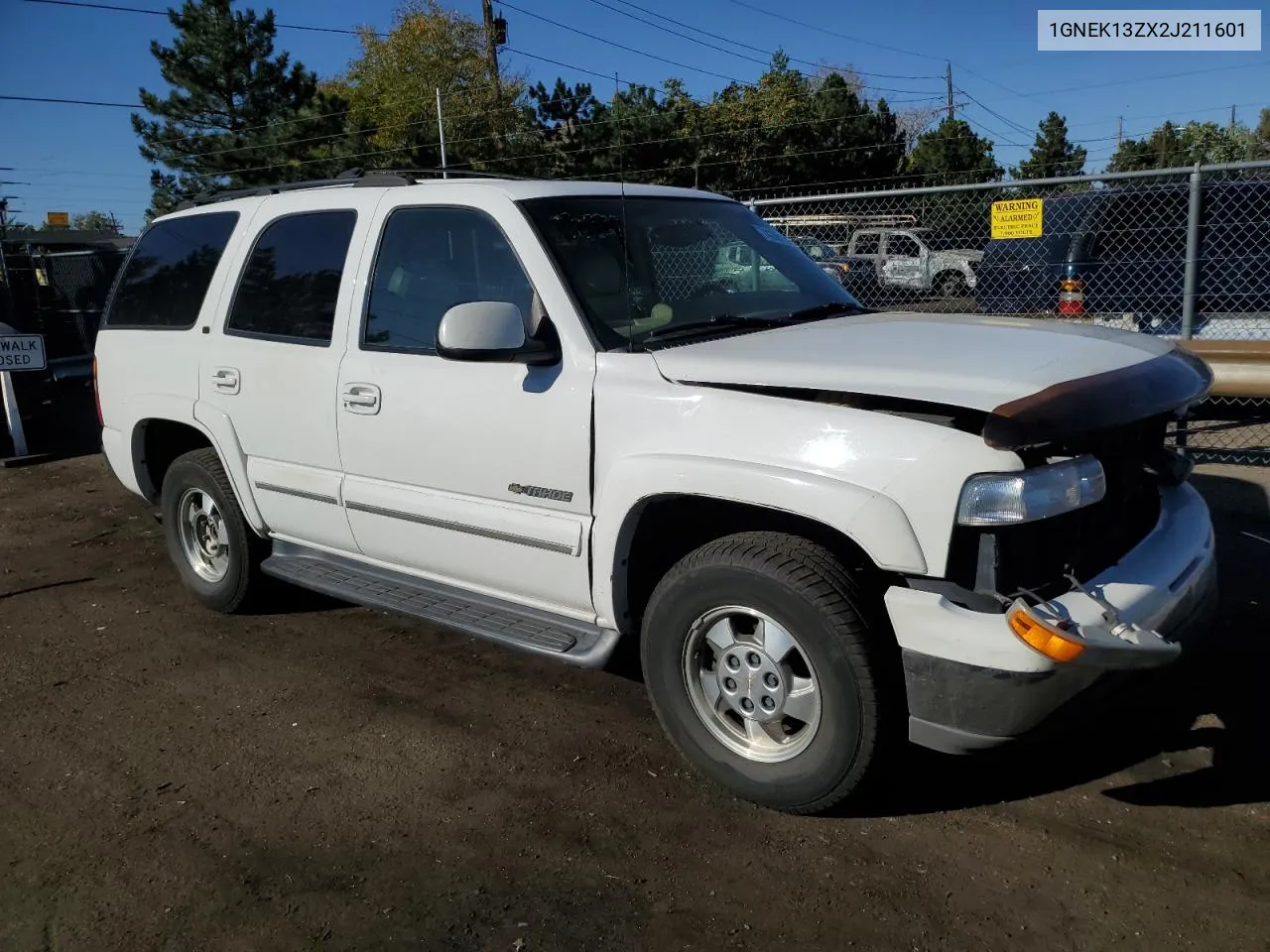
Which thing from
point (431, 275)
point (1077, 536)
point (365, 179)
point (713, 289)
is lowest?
point (1077, 536)

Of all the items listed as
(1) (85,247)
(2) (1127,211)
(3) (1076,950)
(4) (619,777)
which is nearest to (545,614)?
(4) (619,777)

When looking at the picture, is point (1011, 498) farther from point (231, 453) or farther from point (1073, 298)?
point (1073, 298)

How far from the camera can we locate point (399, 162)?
36000 mm

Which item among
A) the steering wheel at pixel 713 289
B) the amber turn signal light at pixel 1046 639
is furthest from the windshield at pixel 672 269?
the amber turn signal light at pixel 1046 639

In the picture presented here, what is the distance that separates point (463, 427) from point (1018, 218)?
5.44 metres

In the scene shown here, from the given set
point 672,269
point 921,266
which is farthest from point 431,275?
point 921,266

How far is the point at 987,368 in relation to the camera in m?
2.97

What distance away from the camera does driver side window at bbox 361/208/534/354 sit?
392 centimetres

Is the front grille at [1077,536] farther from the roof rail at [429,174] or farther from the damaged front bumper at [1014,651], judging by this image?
the roof rail at [429,174]

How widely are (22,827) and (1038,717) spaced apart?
10.5 feet

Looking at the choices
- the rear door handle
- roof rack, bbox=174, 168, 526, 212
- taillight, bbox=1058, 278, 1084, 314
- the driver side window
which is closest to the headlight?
the driver side window

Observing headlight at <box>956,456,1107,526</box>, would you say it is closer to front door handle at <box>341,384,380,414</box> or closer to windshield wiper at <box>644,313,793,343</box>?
windshield wiper at <box>644,313,793,343</box>

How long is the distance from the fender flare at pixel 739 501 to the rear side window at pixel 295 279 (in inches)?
67.6

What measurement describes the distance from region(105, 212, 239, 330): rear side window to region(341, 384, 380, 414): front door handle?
1.34m
